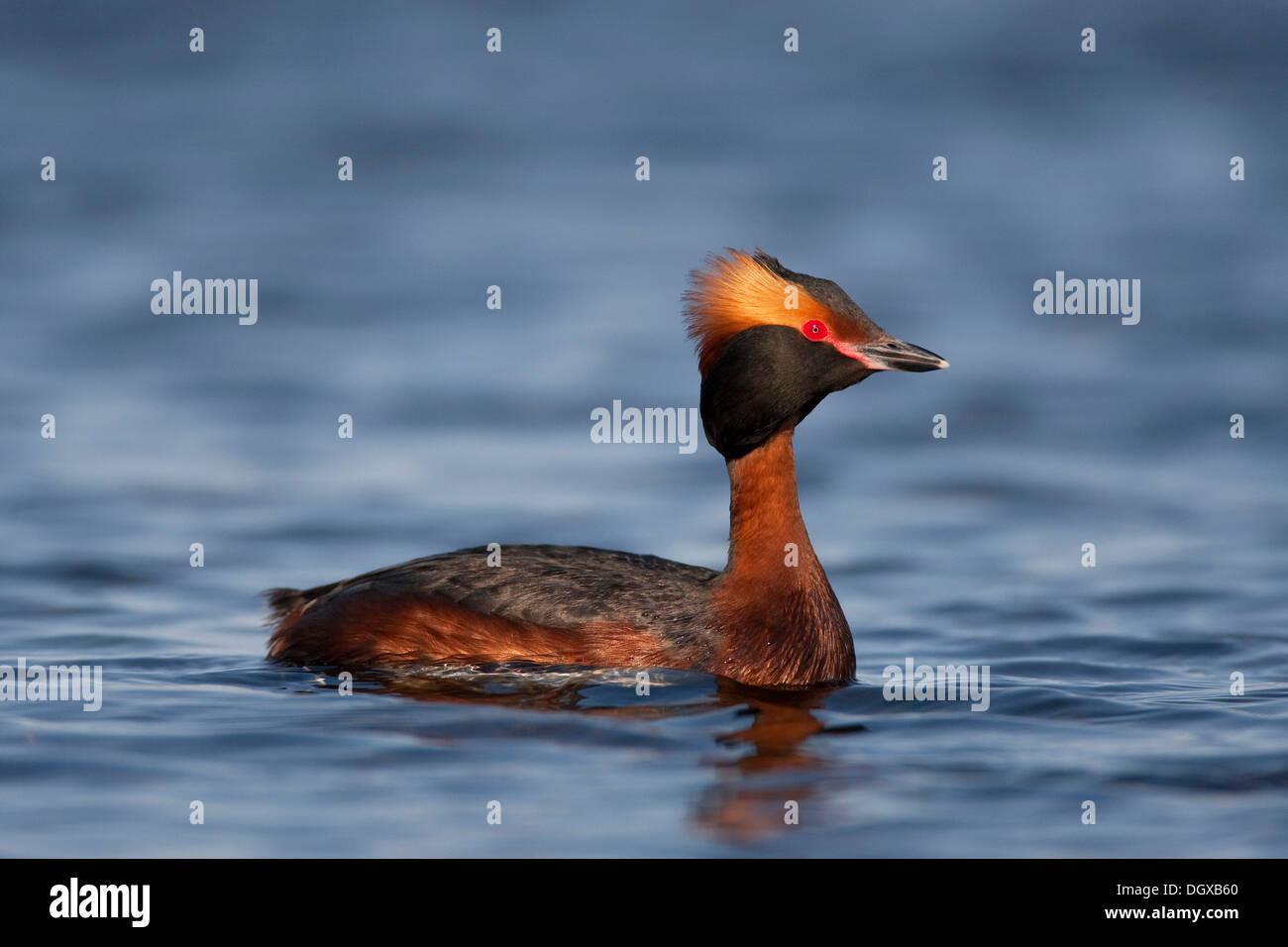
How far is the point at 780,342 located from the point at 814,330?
204 mm

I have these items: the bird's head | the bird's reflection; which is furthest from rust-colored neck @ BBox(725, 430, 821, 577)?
the bird's reflection

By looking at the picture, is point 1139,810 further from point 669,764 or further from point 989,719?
point 669,764

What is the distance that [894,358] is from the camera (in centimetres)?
1005

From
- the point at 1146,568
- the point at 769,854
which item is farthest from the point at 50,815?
the point at 1146,568

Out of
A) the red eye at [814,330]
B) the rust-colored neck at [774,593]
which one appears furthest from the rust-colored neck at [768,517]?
the red eye at [814,330]

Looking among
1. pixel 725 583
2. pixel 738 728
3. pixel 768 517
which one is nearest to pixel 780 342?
pixel 768 517

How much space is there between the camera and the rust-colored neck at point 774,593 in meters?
10.1

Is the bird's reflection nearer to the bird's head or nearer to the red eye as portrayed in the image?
the bird's head

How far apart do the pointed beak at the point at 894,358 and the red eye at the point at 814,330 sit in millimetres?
207

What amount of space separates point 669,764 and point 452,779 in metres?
1.04

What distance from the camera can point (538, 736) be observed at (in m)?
8.98

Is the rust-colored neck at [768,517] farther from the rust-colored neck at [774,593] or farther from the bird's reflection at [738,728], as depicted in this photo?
the bird's reflection at [738,728]

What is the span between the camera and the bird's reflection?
26.3ft
